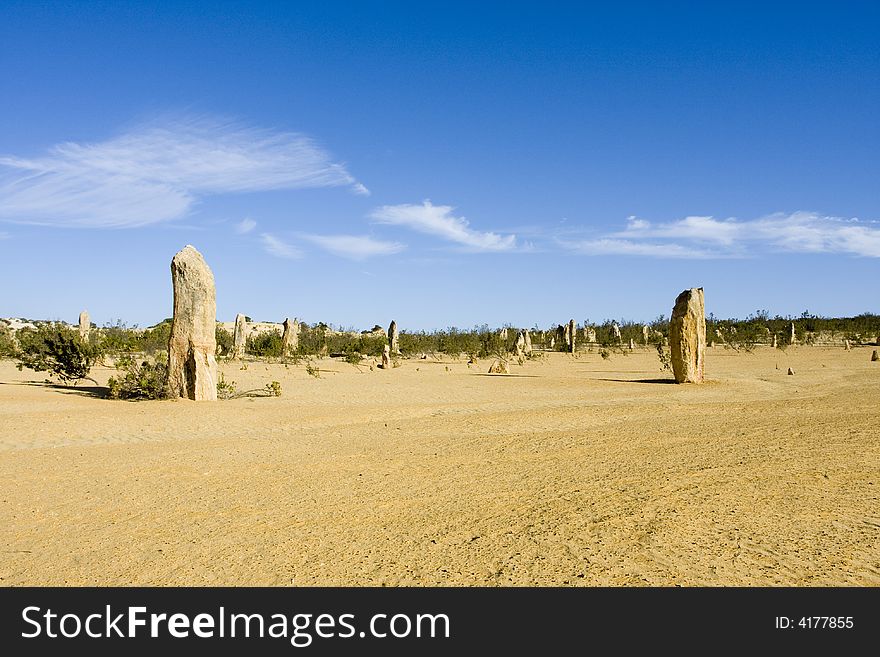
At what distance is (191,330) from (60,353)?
6.62m

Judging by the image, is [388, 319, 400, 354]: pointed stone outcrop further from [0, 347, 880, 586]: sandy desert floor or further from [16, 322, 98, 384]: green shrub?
[0, 347, 880, 586]: sandy desert floor

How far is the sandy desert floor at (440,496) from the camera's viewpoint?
15.5 feet

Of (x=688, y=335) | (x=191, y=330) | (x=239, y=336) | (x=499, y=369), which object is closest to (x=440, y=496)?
(x=191, y=330)

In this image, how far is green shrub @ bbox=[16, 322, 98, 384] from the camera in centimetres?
1909

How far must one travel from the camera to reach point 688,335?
20.0 m

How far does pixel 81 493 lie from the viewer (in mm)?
7137

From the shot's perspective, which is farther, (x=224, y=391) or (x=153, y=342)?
(x=153, y=342)

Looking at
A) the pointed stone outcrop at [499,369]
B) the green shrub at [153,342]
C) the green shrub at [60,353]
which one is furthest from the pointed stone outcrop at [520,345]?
the green shrub at [60,353]

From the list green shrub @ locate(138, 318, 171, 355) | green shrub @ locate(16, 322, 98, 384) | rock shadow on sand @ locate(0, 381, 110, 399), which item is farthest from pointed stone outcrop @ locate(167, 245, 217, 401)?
green shrub @ locate(138, 318, 171, 355)

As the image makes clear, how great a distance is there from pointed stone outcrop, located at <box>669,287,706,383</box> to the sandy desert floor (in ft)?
19.2

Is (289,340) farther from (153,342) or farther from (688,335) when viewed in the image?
(688,335)

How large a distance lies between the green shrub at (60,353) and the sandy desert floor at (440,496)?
598 centimetres
